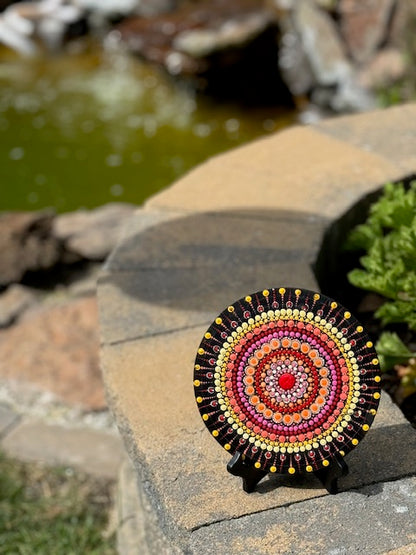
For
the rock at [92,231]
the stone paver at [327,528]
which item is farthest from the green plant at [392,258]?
the rock at [92,231]

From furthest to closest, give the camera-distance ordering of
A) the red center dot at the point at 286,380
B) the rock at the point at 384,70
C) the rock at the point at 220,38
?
the rock at the point at 220,38 < the rock at the point at 384,70 < the red center dot at the point at 286,380

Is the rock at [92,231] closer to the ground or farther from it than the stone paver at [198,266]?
closer to the ground

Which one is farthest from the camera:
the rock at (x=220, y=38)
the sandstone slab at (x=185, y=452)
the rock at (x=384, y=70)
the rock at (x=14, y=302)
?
the rock at (x=220, y=38)

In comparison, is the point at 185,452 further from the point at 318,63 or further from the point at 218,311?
the point at 318,63

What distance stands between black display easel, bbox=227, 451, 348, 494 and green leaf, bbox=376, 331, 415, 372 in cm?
52

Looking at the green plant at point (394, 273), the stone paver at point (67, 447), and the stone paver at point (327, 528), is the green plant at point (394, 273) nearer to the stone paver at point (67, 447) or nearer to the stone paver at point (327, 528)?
the stone paver at point (327, 528)

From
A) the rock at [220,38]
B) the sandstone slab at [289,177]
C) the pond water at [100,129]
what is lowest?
the pond water at [100,129]

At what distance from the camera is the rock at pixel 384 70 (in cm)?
561

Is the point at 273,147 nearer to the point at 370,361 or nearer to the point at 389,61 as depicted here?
the point at 370,361

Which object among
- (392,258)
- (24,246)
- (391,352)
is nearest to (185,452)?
(391,352)

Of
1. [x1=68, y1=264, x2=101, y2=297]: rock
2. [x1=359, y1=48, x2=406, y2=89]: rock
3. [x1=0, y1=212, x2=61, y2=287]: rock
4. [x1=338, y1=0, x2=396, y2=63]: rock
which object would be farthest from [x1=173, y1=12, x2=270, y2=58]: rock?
[x1=68, y1=264, x2=101, y2=297]: rock

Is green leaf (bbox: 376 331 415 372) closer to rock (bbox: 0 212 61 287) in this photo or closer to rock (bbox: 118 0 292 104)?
rock (bbox: 0 212 61 287)

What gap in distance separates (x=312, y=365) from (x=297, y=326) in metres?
0.08

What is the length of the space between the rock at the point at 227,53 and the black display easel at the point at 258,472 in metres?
5.24
